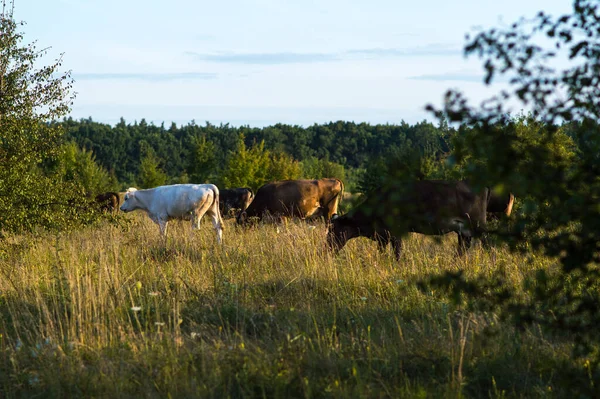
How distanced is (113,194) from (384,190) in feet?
91.1

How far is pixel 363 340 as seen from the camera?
5910 mm

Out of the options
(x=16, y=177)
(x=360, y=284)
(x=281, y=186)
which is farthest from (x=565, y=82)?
(x=281, y=186)

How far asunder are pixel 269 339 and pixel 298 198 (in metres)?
16.7

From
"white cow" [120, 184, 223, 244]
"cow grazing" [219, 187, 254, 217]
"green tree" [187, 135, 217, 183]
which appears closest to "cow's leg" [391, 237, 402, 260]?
"white cow" [120, 184, 223, 244]

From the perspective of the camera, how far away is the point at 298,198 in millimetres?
22781

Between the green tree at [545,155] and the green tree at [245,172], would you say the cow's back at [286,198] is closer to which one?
the green tree at [545,155]

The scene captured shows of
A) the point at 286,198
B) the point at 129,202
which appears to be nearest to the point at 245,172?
the point at 286,198

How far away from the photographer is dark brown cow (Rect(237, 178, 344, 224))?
22297mm

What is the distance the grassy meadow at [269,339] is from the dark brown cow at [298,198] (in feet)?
41.3

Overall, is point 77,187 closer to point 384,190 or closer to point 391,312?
point 391,312

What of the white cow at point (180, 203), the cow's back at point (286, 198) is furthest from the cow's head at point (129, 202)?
the cow's back at point (286, 198)

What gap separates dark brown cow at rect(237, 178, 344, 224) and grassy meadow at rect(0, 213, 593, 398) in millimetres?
12584

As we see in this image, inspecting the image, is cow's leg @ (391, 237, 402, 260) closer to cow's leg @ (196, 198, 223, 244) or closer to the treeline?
cow's leg @ (196, 198, 223, 244)

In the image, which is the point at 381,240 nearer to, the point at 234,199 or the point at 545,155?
the point at 545,155
